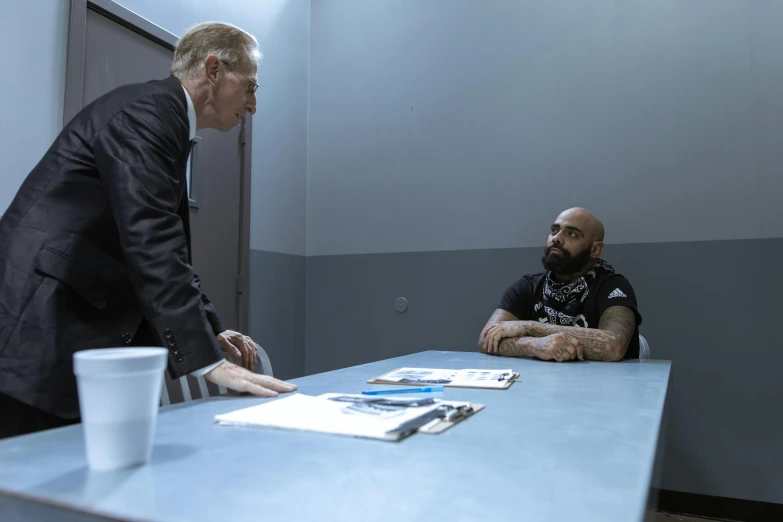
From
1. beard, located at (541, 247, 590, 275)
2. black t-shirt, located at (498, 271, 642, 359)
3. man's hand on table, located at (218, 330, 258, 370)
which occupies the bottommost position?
man's hand on table, located at (218, 330, 258, 370)

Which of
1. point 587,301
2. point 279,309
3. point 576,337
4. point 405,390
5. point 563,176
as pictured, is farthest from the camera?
point 279,309

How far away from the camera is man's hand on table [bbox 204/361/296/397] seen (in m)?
0.96

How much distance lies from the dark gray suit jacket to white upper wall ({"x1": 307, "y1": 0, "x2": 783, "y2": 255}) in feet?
7.19

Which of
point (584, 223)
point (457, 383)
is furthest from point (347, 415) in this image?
point (584, 223)

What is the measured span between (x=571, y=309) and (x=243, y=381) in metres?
1.64

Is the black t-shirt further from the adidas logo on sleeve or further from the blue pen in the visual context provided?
the blue pen

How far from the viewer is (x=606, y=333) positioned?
6.19 feet

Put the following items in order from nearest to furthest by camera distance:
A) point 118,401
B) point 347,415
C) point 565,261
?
point 118,401 < point 347,415 < point 565,261

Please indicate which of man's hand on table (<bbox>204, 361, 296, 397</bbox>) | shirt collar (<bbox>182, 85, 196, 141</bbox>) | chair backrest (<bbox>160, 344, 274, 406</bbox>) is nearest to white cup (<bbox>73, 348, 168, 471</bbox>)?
man's hand on table (<bbox>204, 361, 296, 397</bbox>)

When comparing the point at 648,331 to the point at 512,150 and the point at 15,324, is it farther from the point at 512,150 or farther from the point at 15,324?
the point at 15,324

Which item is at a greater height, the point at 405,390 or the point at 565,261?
the point at 565,261

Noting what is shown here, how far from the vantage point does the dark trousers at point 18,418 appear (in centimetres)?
102

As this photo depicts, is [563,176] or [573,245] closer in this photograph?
[573,245]

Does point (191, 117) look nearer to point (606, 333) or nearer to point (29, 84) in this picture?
point (29, 84)
